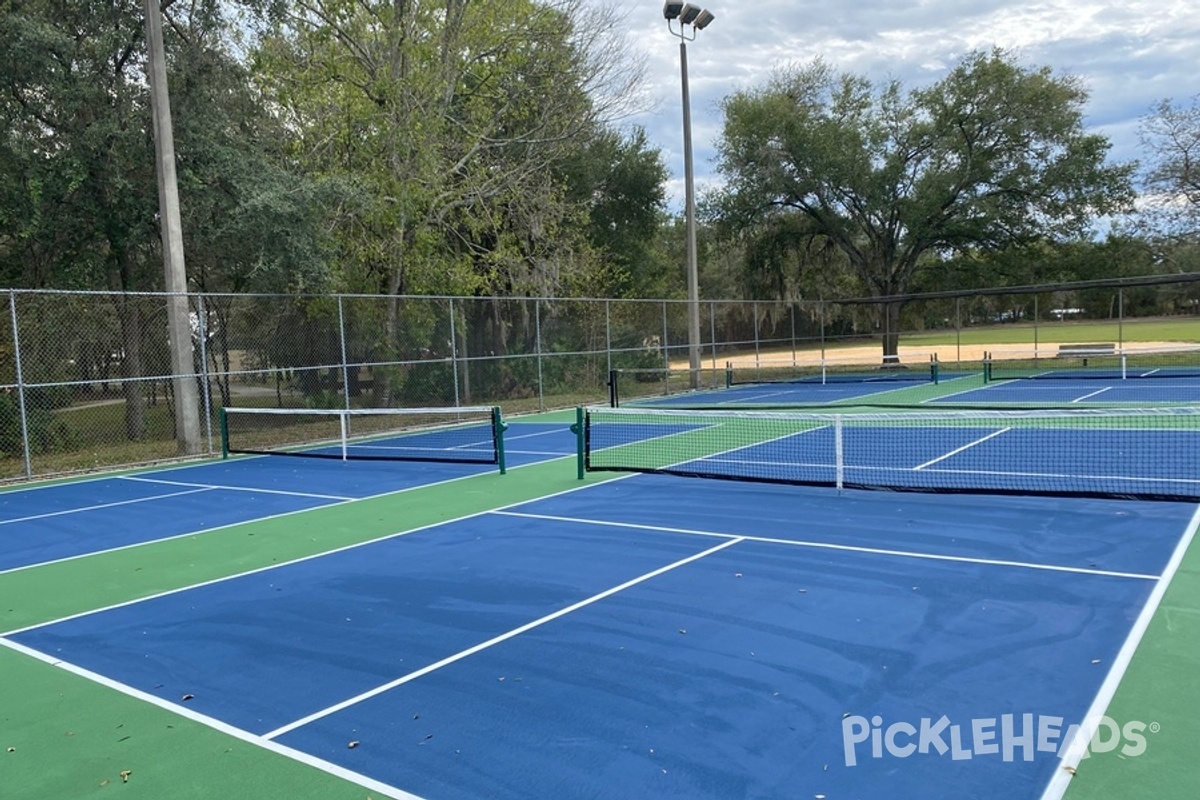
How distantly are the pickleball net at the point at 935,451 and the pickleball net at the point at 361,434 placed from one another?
8.60ft

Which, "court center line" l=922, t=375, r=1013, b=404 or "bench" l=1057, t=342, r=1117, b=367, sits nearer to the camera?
"court center line" l=922, t=375, r=1013, b=404

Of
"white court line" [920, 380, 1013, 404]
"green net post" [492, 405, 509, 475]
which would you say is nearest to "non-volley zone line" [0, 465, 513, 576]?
"green net post" [492, 405, 509, 475]

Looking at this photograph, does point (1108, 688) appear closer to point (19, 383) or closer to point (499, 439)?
point (499, 439)

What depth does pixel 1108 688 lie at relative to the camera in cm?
413

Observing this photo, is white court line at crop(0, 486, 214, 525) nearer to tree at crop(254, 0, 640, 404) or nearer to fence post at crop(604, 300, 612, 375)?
tree at crop(254, 0, 640, 404)

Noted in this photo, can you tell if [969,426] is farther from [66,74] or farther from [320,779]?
[66,74]

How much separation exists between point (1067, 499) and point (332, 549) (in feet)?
23.0

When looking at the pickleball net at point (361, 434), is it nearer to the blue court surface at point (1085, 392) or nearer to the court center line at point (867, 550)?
the court center line at point (867, 550)

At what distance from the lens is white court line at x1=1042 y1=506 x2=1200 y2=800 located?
334 centimetres

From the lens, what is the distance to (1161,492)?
8.60m

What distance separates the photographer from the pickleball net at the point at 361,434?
14344 millimetres

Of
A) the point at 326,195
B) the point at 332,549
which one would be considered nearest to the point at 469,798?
the point at 332,549

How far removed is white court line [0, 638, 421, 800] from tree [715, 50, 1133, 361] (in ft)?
97.4

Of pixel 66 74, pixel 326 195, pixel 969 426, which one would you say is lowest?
pixel 969 426
